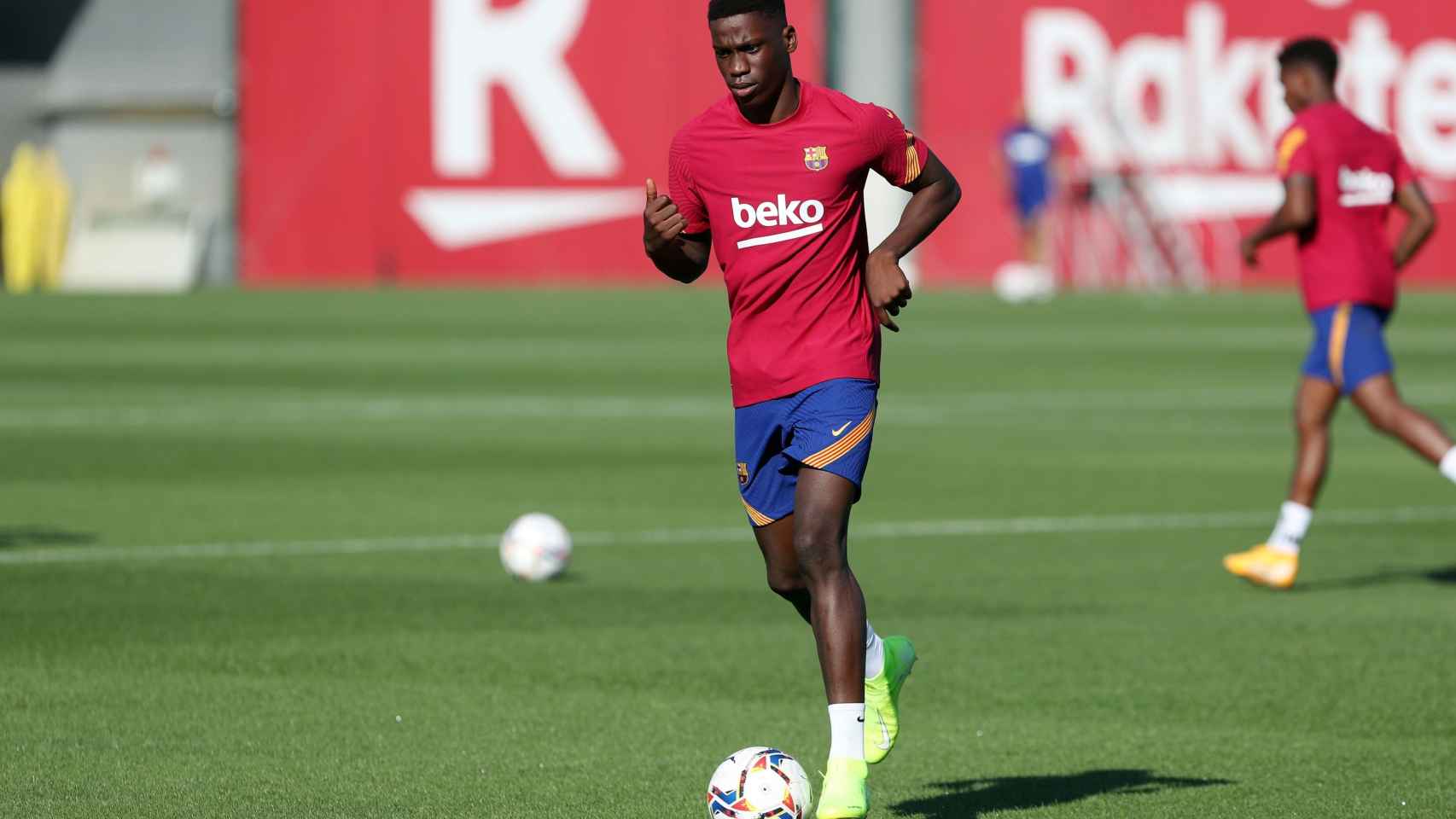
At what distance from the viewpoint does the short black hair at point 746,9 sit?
645 centimetres

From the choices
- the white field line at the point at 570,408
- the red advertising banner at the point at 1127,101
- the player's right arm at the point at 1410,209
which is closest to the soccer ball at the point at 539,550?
the player's right arm at the point at 1410,209

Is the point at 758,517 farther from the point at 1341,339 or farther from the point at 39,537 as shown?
the point at 39,537

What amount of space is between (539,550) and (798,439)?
4.64 m

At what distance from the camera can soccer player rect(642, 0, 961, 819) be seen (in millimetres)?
6426

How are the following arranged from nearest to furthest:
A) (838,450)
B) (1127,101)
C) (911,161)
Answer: (838,450)
(911,161)
(1127,101)

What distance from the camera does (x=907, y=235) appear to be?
6656 millimetres

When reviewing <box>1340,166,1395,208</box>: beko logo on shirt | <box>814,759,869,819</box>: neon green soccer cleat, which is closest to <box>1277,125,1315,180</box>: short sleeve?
<box>1340,166,1395,208</box>: beko logo on shirt

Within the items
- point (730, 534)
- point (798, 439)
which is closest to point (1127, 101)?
point (730, 534)

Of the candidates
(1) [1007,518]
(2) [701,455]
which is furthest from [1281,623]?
(2) [701,455]

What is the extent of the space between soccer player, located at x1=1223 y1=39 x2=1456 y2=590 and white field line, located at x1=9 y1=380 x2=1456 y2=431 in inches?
316

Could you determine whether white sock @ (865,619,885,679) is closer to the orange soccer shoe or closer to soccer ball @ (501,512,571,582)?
soccer ball @ (501,512,571,582)

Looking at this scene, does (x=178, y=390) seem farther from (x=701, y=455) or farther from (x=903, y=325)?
(x=903, y=325)

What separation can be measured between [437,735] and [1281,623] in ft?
13.2

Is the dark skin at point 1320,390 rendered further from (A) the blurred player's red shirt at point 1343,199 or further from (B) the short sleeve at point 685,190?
(B) the short sleeve at point 685,190
